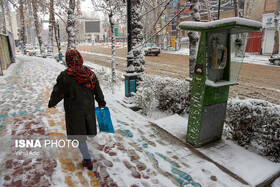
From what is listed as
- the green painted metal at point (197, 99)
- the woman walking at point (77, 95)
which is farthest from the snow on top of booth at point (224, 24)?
the woman walking at point (77, 95)

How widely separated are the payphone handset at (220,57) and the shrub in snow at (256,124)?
0.83 meters

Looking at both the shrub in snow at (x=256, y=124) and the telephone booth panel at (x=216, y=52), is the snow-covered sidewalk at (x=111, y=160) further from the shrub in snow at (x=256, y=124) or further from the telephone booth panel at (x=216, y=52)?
the telephone booth panel at (x=216, y=52)

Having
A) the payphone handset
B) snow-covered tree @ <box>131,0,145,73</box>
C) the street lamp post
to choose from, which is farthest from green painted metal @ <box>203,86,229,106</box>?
snow-covered tree @ <box>131,0,145,73</box>

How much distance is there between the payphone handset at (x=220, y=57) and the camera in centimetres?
343

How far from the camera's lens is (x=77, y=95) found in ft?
8.91

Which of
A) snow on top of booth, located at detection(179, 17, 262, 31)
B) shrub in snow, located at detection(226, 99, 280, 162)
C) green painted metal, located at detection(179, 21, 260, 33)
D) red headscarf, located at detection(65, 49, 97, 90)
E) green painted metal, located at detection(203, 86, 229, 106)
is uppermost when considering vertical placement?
snow on top of booth, located at detection(179, 17, 262, 31)

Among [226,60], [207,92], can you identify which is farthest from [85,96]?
[226,60]

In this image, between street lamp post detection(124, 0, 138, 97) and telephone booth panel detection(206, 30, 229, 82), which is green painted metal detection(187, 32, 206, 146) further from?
street lamp post detection(124, 0, 138, 97)

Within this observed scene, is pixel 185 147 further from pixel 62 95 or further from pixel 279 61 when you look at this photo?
pixel 279 61

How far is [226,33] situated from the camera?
3600 mm

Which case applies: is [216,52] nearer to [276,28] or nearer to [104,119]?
[104,119]

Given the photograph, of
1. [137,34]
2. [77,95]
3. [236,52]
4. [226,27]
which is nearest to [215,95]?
[236,52]

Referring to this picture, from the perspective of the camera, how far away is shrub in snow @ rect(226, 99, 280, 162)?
3.17m

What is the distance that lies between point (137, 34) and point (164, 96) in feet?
7.97
